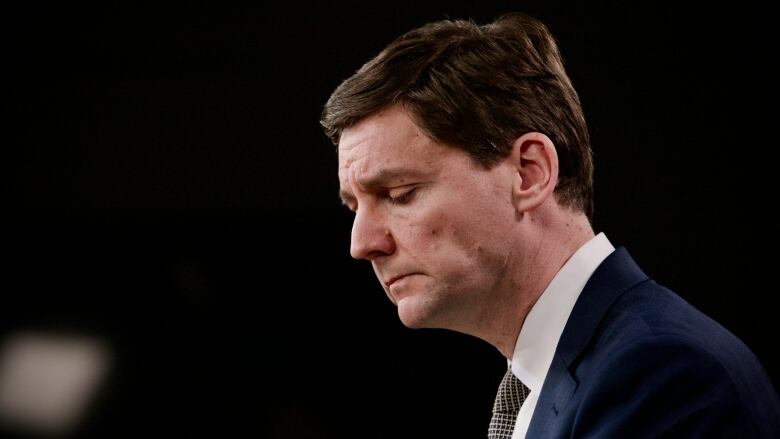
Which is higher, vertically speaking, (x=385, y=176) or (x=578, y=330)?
(x=385, y=176)

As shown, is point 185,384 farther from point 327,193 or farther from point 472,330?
point 472,330

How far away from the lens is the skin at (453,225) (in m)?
1.24

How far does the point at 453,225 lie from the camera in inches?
48.7

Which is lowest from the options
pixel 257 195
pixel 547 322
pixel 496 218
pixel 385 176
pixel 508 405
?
pixel 508 405

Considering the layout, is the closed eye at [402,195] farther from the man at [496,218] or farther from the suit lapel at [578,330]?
the suit lapel at [578,330]

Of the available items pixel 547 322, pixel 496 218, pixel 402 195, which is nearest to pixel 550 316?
pixel 547 322

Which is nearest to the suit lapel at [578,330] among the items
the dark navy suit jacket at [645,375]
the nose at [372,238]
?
the dark navy suit jacket at [645,375]

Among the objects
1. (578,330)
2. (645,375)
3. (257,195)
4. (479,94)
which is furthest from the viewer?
(257,195)

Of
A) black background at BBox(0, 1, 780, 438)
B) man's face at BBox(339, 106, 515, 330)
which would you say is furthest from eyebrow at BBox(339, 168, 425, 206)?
black background at BBox(0, 1, 780, 438)

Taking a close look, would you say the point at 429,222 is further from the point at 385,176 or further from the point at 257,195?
the point at 257,195

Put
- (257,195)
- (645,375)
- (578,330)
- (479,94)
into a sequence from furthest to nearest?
(257,195) < (479,94) < (578,330) < (645,375)

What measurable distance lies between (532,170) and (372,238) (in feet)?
0.81

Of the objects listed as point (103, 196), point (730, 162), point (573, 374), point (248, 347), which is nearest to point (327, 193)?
point (248, 347)

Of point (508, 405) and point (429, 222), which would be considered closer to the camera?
point (429, 222)
